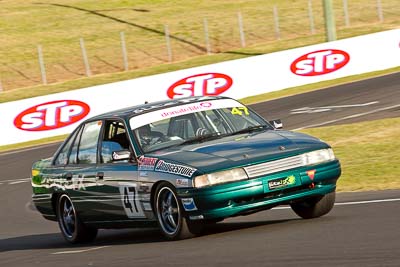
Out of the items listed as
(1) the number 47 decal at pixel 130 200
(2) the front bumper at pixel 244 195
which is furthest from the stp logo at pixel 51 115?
(2) the front bumper at pixel 244 195

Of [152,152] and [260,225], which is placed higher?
[152,152]

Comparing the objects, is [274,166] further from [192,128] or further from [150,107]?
[150,107]

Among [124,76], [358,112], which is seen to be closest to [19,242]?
[358,112]

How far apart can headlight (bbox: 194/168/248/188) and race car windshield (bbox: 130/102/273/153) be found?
104cm

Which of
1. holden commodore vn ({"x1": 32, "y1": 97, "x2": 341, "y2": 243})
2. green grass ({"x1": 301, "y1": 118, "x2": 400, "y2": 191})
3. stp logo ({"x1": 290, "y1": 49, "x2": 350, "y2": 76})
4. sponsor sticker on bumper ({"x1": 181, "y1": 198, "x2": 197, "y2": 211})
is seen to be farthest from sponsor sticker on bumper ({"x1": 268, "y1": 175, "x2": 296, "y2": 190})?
stp logo ({"x1": 290, "y1": 49, "x2": 350, "y2": 76})

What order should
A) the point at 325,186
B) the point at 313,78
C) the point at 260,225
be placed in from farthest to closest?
the point at 313,78
the point at 260,225
the point at 325,186

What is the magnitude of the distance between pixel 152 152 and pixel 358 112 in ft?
46.2

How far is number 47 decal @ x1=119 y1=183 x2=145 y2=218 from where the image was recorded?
1055cm

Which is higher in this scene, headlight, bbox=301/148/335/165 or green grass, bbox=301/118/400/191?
headlight, bbox=301/148/335/165

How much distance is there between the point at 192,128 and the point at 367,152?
663 centimetres

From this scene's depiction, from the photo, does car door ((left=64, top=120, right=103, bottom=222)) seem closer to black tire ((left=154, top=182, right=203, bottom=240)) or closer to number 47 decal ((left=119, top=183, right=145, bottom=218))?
number 47 decal ((left=119, top=183, right=145, bottom=218))

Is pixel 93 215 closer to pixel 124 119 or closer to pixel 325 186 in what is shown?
pixel 124 119

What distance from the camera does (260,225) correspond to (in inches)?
427

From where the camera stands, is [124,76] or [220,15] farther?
[220,15]
